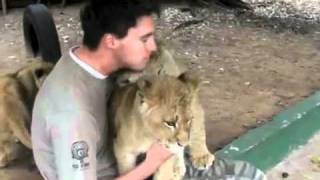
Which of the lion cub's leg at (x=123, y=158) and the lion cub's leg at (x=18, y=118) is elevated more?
the lion cub's leg at (x=123, y=158)

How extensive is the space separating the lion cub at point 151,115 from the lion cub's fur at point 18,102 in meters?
0.75

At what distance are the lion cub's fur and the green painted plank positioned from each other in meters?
0.94

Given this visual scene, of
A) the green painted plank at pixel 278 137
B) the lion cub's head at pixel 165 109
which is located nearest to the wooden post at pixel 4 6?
the green painted plank at pixel 278 137

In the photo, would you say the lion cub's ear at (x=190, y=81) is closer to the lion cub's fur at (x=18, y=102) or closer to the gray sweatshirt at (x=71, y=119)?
the gray sweatshirt at (x=71, y=119)

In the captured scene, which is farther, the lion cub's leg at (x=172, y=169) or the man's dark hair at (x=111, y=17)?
the lion cub's leg at (x=172, y=169)

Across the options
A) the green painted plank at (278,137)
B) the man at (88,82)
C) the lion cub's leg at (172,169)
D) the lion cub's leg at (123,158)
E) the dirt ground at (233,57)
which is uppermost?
the man at (88,82)

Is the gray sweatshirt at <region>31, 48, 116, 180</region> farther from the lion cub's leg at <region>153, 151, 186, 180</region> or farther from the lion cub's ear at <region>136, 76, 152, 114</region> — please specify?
the lion cub's leg at <region>153, 151, 186, 180</region>

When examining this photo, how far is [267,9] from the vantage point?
636 cm

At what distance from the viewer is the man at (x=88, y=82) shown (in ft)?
7.35

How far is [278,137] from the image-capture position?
3.86 metres

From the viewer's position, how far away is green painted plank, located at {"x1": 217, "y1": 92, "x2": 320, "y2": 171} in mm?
3640

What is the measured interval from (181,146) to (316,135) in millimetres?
1683

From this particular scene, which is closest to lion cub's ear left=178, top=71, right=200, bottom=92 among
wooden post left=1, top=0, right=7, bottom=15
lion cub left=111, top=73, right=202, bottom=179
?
lion cub left=111, top=73, right=202, bottom=179

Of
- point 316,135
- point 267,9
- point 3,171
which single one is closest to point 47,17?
point 3,171
